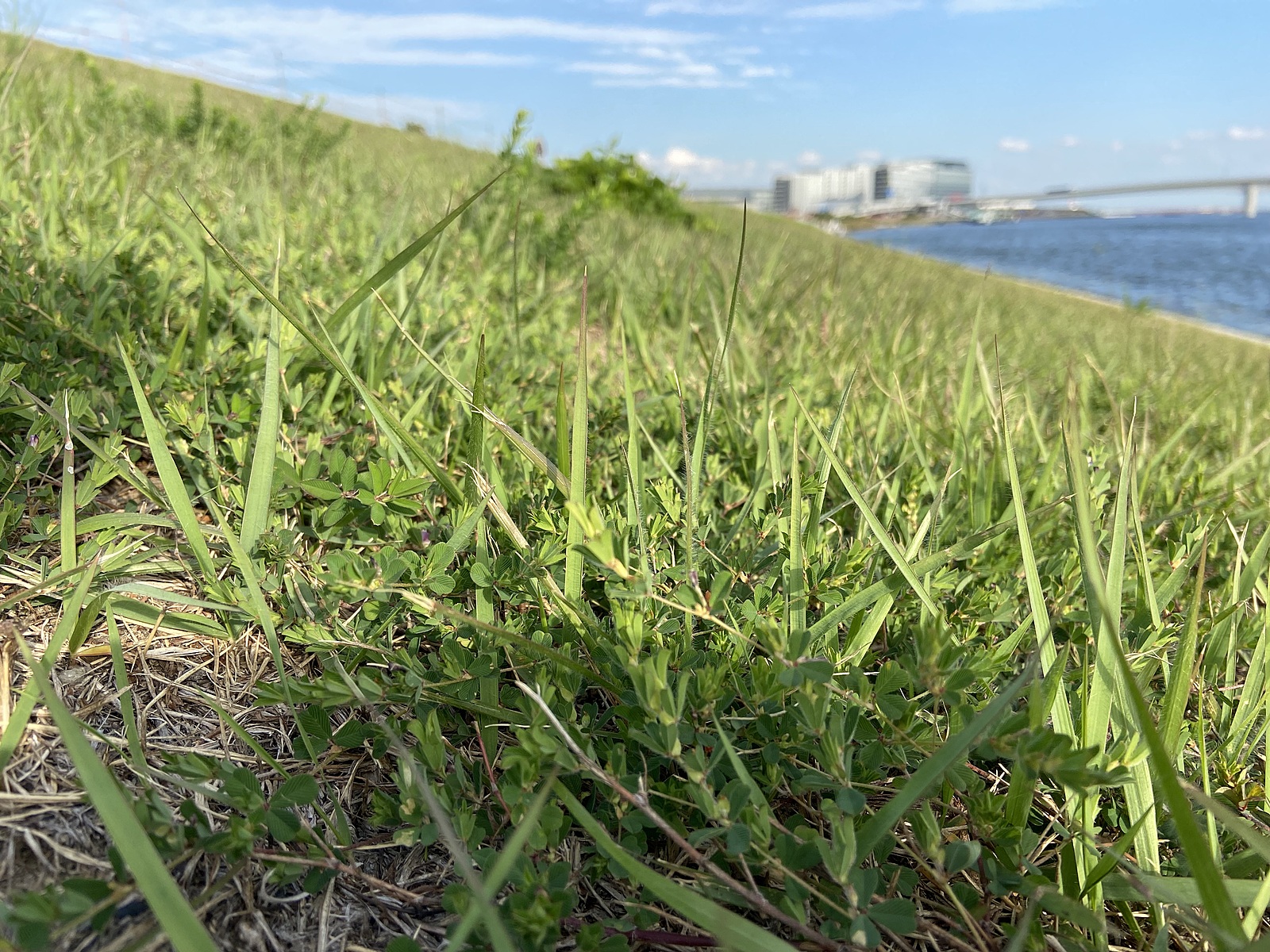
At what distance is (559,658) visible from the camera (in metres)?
0.96

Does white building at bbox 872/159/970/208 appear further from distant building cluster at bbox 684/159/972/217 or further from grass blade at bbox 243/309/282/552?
grass blade at bbox 243/309/282/552

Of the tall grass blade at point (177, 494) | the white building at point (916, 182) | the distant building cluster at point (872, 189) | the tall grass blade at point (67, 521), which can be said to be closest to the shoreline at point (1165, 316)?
the tall grass blade at point (177, 494)

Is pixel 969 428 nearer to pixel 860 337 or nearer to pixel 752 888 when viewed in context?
pixel 860 337

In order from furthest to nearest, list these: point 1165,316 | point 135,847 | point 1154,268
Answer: point 1154,268, point 1165,316, point 135,847

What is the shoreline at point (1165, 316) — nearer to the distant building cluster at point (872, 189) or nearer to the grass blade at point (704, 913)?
the grass blade at point (704, 913)

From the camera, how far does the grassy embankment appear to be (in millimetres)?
799

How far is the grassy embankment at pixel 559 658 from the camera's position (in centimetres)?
80

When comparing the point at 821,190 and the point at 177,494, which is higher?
the point at 821,190

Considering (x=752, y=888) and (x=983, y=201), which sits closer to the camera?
(x=752, y=888)

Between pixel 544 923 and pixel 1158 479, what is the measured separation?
190 cm

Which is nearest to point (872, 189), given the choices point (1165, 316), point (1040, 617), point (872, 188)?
point (872, 188)

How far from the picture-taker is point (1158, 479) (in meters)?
1.91

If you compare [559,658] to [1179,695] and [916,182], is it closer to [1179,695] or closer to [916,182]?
[1179,695]

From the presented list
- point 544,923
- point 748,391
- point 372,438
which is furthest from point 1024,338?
point 544,923
